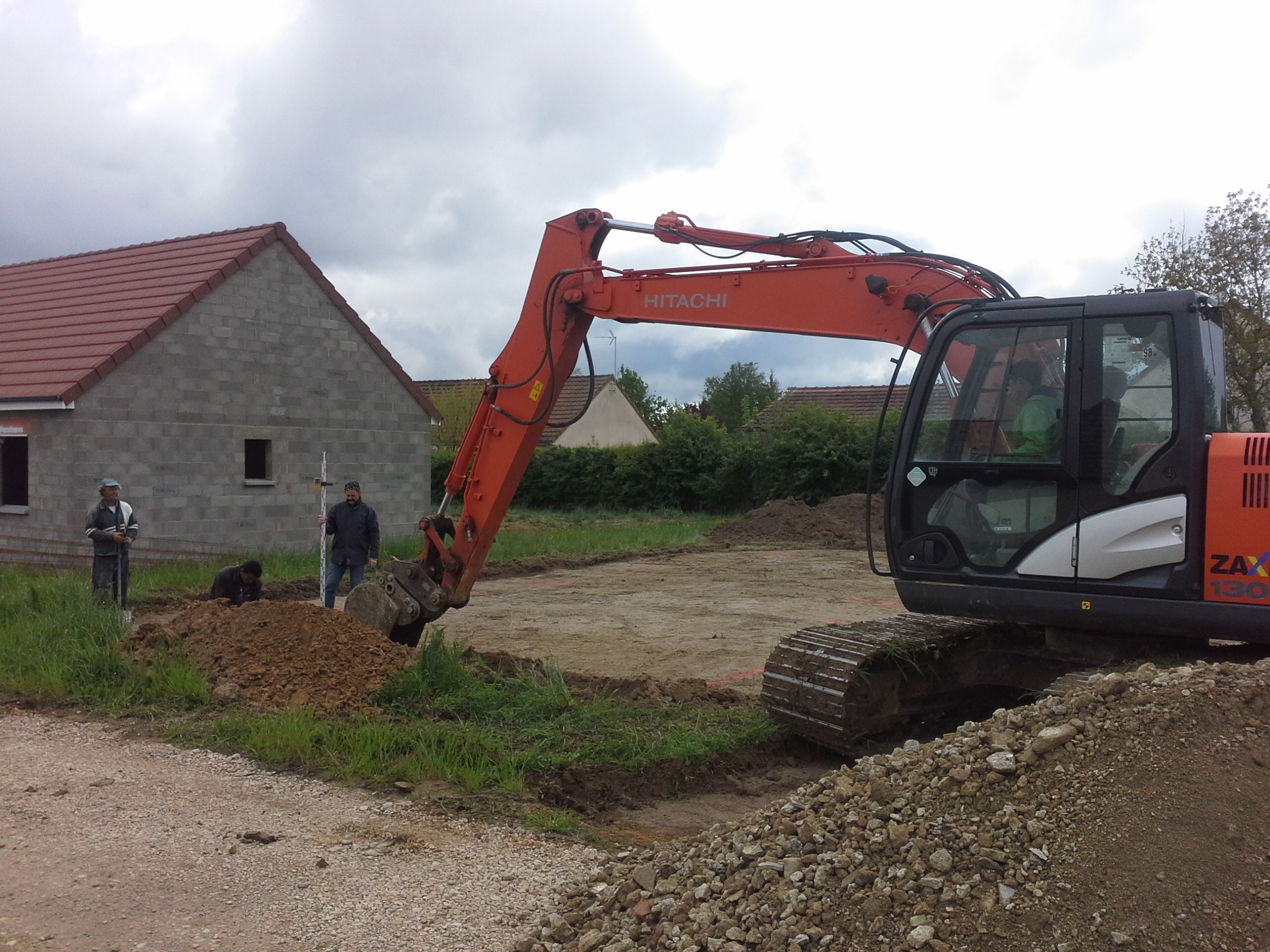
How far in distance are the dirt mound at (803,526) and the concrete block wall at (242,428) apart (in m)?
7.69

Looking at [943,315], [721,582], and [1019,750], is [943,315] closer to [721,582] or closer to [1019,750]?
[1019,750]

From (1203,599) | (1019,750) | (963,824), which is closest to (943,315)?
(1203,599)

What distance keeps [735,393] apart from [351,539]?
5827 cm

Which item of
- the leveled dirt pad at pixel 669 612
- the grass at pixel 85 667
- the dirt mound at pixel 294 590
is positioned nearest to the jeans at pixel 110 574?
the grass at pixel 85 667

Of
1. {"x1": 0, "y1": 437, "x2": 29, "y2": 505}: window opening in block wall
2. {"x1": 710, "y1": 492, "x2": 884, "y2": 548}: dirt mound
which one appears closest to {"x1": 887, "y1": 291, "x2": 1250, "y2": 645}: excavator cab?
{"x1": 0, "y1": 437, "x2": 29, "y2": 505}: window opening in block wall

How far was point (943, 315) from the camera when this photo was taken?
6.65 metres

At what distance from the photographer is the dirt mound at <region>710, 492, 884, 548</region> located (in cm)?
2430

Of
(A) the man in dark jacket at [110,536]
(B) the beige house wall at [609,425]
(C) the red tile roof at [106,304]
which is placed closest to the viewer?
(A) the man in dark jacket at [110,536]

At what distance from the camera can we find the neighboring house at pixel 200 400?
1612 cm

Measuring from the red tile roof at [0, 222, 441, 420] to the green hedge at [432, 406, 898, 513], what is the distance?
473 inches

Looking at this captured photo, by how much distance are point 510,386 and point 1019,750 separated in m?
5.02

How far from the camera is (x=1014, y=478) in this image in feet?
19.7

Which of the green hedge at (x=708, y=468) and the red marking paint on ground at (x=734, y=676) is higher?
the green hedge at (x=708, y=468)

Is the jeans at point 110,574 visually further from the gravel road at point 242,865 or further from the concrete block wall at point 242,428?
the gravel road at point 242,865
